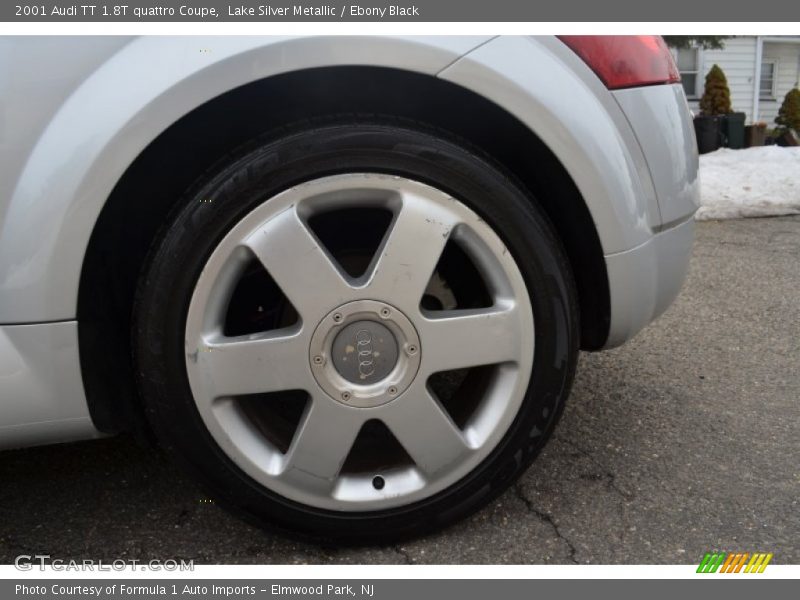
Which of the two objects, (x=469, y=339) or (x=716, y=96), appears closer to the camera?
(x=469, y=339)

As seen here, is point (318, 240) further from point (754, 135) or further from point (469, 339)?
point (754, 135)

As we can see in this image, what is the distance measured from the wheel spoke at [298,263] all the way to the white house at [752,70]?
13.7 m

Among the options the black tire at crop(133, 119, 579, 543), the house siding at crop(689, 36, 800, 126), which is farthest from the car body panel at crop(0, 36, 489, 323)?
the house siding at crop(689, 36, 800, 126)

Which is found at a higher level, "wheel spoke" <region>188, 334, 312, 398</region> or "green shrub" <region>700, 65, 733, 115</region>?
"wheel spoke" <region>188, 334, 312, 398</region>

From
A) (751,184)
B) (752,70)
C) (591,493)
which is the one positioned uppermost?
(591,493)

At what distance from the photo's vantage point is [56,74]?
1.37 m

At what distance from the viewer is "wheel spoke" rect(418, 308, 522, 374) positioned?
155 cm

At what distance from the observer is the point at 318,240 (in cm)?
154

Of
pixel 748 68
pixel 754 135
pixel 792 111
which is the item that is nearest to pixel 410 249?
pixel 754 135

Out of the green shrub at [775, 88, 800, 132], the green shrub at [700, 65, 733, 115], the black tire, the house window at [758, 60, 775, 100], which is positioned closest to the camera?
the black tire

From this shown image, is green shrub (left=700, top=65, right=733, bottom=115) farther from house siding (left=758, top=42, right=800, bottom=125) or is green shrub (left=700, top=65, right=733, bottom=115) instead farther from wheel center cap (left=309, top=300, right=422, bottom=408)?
wheel center cap (left=309, top=300, right=422, bottom=408)

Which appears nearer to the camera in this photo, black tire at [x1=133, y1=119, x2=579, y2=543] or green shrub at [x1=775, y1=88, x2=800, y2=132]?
black tire at [x1=133, y1=119, x2=579, y2=543]

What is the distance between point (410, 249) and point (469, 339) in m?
0.24

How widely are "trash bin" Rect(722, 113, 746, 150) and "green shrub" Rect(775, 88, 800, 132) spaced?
2860 millimetres
